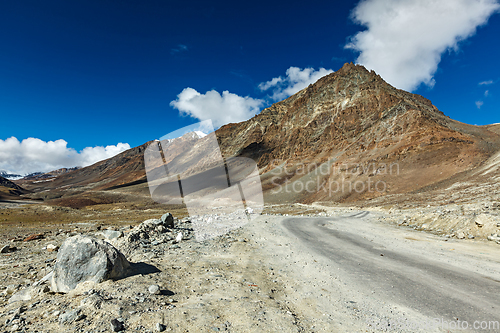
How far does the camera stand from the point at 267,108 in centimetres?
14812

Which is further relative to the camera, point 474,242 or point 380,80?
point 380,80

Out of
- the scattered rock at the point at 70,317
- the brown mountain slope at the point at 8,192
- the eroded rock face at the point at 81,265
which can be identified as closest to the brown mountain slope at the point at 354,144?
the eroded rock face at the point at 81,265

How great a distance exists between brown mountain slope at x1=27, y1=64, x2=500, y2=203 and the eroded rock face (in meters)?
6.59

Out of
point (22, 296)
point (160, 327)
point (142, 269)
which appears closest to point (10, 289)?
point (22, 296)

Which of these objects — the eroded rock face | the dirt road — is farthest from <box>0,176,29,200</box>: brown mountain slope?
the dirt road

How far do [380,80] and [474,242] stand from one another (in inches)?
4154

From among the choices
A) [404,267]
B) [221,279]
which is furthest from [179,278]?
[404,267]

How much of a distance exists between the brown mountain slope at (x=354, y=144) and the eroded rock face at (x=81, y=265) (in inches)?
259

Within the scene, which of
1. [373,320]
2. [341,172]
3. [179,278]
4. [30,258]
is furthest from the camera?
[341,172]

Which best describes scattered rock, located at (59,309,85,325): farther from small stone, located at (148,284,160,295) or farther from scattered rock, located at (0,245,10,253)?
scattered rock, located at (0,245,10,253)

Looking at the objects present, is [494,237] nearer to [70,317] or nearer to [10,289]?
[70,317]

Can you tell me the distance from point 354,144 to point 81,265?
86.2 meters

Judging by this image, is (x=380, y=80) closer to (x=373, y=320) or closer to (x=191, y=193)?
(x=191, y=193)

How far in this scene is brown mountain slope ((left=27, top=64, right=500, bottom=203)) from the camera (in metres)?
50.0
